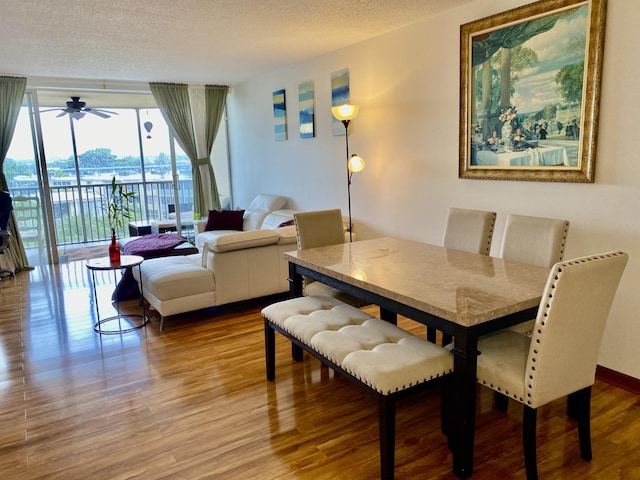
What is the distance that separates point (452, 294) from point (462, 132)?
1914 mm

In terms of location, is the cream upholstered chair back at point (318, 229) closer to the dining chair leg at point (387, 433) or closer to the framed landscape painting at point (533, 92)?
the framed landscape painting at point (533, 92)

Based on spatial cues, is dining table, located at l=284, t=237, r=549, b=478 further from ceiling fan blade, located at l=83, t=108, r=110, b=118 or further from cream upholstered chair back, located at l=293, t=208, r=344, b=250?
ceiling fan blade, located at l=83, t=108, r=110, b=118

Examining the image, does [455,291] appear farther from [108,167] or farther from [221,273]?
[108,167]

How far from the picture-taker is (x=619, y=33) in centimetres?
251

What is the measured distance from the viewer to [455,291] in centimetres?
204

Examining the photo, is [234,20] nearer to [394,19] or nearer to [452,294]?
[394,19]

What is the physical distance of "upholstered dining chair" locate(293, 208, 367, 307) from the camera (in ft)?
10.4

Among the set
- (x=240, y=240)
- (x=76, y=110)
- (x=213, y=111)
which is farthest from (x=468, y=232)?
(x=76, y=110)

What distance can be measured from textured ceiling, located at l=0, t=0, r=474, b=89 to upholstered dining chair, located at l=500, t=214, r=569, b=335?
70.5 inches

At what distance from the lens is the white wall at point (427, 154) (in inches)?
101

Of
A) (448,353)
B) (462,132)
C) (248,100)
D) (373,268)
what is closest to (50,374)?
(373,268)

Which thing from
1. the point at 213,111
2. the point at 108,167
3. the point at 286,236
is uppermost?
the point at 213,111

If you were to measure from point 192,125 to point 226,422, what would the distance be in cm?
555

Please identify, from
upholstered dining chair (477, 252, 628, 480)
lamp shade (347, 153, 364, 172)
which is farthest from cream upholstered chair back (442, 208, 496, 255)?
lamp shade (347, 153, 364, 172)
